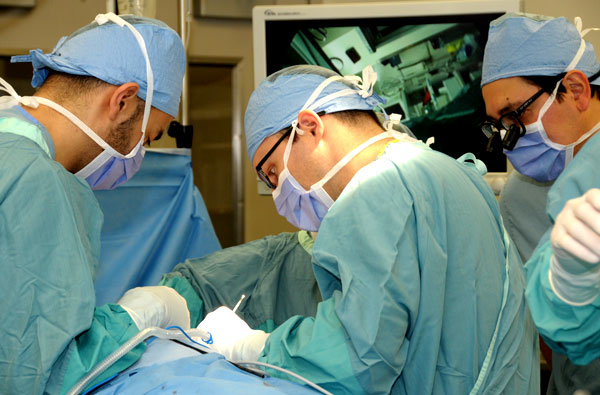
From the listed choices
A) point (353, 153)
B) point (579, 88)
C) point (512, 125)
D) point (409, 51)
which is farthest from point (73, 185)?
point (409, 51)

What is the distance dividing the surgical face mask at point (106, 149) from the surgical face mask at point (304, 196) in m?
0.40

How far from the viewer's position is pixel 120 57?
153 centimetres

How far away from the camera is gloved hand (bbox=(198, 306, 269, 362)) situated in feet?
4.30

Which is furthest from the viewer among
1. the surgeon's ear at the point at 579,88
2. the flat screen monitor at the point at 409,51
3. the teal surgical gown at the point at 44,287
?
the flat screen monitor at the point at 409,51

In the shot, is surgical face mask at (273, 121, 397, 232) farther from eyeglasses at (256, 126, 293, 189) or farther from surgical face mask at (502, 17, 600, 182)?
surgical face mask at (502, 17, 600, 182)

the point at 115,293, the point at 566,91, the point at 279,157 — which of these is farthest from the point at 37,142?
the point at 566,91

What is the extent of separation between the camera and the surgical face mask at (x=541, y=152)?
6.24 feet

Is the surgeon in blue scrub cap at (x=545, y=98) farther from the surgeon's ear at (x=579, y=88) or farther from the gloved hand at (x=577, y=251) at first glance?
the gloved hand at (x=577, y=251)

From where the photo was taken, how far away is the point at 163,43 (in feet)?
5.31

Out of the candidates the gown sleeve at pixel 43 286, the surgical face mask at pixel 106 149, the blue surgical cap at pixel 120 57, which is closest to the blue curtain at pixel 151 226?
the surgical face mask at pixel 106 149

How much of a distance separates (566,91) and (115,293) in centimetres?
163

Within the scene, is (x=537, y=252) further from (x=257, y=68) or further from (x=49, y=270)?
(x=257, y=68)

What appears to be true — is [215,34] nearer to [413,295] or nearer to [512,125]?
[512,125]

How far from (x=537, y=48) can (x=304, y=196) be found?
94cm
